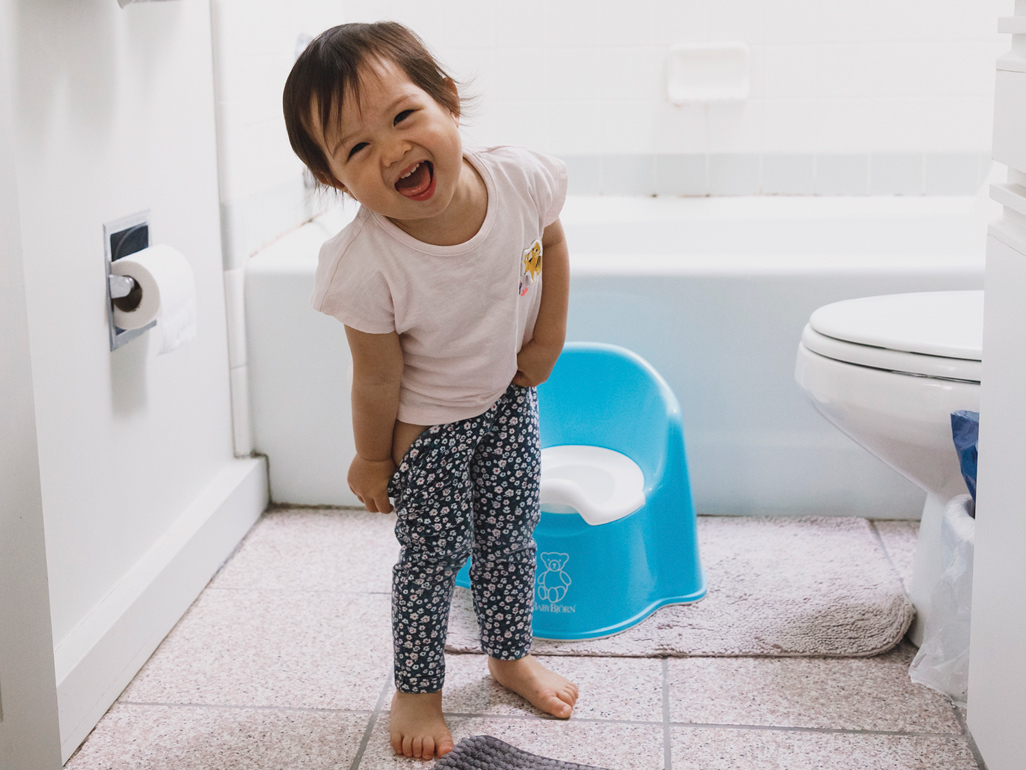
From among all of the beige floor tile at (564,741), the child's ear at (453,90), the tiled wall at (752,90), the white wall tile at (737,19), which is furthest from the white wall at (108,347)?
the white wall tile at (737,19)

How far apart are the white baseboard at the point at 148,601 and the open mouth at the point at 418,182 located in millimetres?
698

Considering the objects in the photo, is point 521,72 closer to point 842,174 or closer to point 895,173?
point 842,174

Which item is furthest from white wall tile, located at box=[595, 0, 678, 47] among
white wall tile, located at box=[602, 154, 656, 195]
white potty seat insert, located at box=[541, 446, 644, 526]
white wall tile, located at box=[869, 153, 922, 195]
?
white potty seat insert, located at box=[541, 446, 644, 526]

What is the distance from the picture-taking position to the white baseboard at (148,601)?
4.10 feet

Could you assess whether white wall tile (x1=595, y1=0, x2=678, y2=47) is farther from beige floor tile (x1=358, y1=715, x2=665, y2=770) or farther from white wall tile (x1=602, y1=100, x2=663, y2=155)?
beige floor tile (x1=358, y1=715, x2=665, y2=770)

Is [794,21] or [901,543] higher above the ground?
[794,21]

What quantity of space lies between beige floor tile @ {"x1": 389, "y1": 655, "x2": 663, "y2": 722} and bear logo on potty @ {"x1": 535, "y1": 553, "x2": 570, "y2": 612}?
86mm

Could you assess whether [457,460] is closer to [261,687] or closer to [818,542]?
[261,687]

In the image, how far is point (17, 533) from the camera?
919 millimetres

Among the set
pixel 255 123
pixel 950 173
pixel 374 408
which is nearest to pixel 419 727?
pixel 374 408

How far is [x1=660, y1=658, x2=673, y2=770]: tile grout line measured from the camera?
121cm

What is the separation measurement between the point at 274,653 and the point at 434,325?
2.00 ft

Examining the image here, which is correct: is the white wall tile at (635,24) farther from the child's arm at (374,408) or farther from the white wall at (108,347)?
the child's arm at (374,408)

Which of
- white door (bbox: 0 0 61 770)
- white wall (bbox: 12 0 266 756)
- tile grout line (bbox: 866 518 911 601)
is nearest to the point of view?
white door (bbox: 0 0 61 770)
